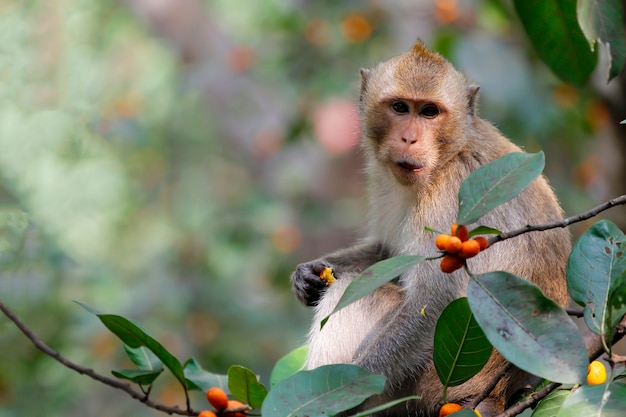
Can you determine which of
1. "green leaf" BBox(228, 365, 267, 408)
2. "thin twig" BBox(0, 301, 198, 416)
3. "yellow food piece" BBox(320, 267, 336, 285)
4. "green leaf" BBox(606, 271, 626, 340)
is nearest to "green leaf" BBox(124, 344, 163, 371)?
"thin twig" BBox(0, 301, 198, 416)

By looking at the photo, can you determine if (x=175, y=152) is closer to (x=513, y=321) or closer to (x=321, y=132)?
(x=321, y=132)

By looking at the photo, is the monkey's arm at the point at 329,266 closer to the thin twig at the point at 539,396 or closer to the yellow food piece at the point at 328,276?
the yellow food piece at the point at 328,276

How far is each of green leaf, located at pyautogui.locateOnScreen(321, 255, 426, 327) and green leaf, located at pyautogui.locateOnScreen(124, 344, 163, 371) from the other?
1049mm

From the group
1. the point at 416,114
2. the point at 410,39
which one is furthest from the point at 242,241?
the point at 416,114

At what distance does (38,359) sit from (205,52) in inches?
208

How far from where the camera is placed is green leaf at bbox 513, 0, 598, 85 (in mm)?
3467

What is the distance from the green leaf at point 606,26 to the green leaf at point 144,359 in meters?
1.86

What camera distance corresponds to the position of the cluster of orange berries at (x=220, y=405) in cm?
273

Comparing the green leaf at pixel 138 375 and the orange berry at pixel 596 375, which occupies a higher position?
the green leaf at pixel 138 375

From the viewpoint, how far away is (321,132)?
852 cm

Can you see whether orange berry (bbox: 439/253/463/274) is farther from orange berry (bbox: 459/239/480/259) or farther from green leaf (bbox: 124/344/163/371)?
green leaf (bbox: 124/344/163/371)

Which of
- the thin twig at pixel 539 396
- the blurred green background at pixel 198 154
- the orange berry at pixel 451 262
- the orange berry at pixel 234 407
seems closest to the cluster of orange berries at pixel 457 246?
the orange berry at pixel 451 262

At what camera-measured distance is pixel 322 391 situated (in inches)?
91.7

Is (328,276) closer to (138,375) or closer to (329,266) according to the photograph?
(329,266)
